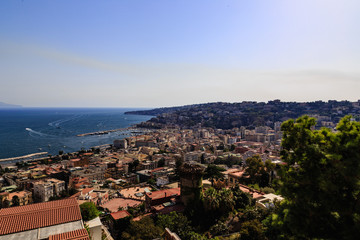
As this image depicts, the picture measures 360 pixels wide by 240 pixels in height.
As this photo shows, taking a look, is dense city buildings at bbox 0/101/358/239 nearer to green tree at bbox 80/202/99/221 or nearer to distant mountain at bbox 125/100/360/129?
green tree at bbox 80/202/99/221

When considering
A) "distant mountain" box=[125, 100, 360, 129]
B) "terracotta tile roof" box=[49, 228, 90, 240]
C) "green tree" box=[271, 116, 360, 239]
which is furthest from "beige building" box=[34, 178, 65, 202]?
"distant mountain" box=[125, 100, 360, 129]

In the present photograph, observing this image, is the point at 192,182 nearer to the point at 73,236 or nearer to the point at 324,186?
the point at 73,236

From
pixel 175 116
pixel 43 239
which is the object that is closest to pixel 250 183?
pixel 43 239

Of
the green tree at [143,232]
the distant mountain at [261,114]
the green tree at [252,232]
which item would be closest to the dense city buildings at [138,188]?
the green tree at [143,232]

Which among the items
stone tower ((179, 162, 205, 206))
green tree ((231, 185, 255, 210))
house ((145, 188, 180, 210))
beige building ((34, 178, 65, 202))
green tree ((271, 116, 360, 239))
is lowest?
beige building ((34, 178, 65, 202))

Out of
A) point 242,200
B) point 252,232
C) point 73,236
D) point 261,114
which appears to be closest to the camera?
point 73,236

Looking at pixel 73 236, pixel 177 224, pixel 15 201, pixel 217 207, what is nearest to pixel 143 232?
pixel 177 224

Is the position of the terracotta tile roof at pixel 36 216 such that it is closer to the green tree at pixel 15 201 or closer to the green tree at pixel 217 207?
the green tree at pixel 217 207
